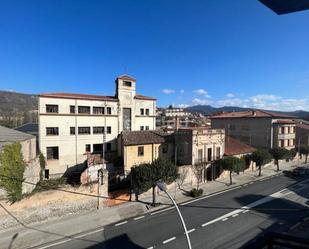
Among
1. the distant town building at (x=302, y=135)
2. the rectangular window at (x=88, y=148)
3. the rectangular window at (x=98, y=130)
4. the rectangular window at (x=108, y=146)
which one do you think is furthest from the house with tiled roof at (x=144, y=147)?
the distant town building at (x=302, y=135)

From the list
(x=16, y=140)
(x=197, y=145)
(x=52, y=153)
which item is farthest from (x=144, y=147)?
(x=16, y=140)

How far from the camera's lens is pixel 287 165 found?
160 feet

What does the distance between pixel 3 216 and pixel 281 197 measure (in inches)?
1162

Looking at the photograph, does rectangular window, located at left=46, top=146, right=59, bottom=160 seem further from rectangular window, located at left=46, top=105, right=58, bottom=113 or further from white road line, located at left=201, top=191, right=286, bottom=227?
white road line, located at left=201, top=191, right=286, bottom=227

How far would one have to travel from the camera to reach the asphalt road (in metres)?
17.3

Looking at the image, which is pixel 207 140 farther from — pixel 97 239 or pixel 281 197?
pixel 97 239

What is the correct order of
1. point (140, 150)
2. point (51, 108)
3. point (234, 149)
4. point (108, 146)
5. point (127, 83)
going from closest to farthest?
point (140, 150) < point (51, 108) < point (108, 146) < point (127, 83) < point (234, 149)

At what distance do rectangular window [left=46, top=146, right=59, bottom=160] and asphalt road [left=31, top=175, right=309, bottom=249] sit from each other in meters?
18.3

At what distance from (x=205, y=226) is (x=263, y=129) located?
38.6 m

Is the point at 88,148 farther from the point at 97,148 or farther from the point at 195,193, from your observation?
the point at 195,193

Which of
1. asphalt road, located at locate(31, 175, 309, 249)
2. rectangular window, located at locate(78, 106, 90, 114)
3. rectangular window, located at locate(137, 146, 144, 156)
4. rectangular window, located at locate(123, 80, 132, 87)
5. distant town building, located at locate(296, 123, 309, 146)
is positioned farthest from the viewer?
distant town building, located at locate(296, 123, 309, 146)

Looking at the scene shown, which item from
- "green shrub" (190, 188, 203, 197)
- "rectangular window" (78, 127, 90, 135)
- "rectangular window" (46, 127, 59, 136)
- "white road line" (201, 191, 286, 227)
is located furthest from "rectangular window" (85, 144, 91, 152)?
"white road line" (201, 191, 286, 227)

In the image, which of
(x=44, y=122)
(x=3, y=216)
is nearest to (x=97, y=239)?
(x=3, y=216)

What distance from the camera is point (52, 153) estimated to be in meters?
34.3
